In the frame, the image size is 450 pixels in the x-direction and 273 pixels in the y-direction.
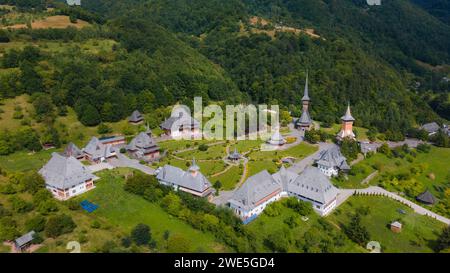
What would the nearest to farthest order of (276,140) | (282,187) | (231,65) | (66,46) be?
1. (282,187)
2. (276,140)
3. (66,46)
4. (231,65)

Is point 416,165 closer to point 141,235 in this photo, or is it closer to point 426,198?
point 426,198

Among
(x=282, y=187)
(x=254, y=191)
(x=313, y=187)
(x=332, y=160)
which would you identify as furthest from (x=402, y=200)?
(x=254, y=191)

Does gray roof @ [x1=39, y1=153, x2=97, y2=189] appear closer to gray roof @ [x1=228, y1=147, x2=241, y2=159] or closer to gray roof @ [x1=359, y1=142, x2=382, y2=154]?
gray roof @ [x1=228, y1=147, x2=241, y2=159]

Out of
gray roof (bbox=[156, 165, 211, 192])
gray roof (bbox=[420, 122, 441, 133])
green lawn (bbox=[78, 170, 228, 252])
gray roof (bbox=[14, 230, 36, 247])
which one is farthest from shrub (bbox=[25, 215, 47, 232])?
gray roof (bbox=[420, 122, 441, 133])
